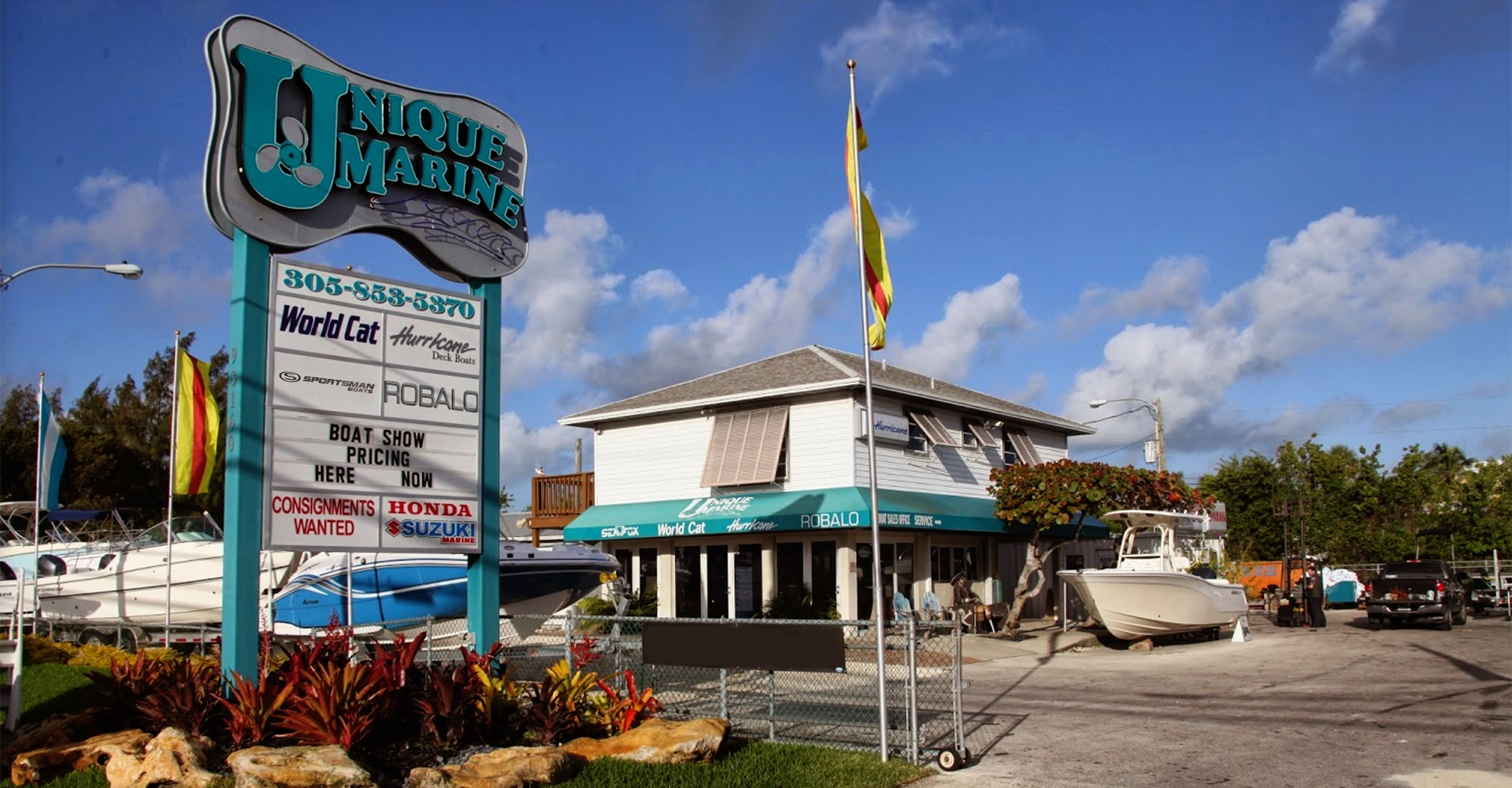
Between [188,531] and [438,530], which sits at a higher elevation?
[188,531]

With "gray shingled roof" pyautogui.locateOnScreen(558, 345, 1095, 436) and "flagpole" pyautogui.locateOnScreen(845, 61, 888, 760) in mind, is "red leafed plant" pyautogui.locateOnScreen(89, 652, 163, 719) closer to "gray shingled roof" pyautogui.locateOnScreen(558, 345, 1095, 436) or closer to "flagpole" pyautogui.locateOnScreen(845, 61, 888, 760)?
"flagpole" pyautogui.locateOnScreen(845, 61, 888, 760)

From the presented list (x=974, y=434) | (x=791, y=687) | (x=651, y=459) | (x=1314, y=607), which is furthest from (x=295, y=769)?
Result: (x=1314, y=607)

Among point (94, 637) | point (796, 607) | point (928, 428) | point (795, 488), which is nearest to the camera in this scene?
Answer: point (94, 637)

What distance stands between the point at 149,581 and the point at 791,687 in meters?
14.7

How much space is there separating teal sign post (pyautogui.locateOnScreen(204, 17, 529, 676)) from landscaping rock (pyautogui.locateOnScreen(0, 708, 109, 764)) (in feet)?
4.10

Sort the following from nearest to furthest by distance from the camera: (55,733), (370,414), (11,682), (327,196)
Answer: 1. (55,733)
2. (11,682)
3. (327,196)
4. (370,414)

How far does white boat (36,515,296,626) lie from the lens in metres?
22.2

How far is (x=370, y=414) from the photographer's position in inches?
438

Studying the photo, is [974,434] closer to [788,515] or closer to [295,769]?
[788,515]

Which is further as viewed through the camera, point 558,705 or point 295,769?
point 558,705

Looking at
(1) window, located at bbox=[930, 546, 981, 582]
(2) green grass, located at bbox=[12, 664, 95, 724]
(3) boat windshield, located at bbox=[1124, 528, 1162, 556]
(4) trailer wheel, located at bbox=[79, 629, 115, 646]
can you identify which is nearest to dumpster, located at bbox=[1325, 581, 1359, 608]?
(3) boat windshield, located at bbox=[1124, 528, 1162, 556]

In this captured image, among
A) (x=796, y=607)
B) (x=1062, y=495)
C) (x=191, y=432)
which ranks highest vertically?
(x=191, y=432)

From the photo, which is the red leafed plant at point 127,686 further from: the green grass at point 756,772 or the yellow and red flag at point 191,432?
the yellow and red flag at point 191,432

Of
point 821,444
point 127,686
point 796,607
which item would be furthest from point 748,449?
point 127,686
